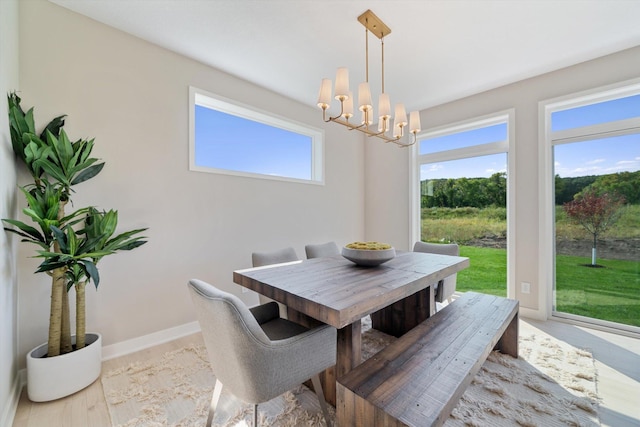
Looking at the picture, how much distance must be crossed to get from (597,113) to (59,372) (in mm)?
5100

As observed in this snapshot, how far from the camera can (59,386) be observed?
160 centimetres

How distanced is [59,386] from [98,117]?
1.95 meters

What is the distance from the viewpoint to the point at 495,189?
10.8 feet

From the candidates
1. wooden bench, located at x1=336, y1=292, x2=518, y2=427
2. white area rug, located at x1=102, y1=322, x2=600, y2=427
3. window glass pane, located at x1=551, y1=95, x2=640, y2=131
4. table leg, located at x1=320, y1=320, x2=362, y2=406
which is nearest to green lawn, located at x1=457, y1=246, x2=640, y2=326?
white area rug, located at x1=102, y1=322, x2=600, y2=427

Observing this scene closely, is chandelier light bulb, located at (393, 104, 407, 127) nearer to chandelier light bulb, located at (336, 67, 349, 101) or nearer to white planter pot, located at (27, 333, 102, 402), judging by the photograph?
chandelier light bulb, located at (336, 67, 349, 101)

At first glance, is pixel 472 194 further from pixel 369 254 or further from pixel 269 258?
pixel 269 258

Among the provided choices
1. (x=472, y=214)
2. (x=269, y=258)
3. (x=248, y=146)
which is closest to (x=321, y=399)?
(x=269, y=258)

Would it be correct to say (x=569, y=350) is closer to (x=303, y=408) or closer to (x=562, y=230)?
(x=562, y=230)

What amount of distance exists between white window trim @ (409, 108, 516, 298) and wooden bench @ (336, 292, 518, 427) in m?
1.69

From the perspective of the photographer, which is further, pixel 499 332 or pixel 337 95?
pixel 337 95

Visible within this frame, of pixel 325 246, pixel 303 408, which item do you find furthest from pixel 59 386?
pixel 325 246

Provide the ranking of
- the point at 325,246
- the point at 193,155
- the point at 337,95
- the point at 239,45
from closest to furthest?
1. the point at 337,95
2. the point at 239,45
3. the point at 193,155
4. the point at 325,246

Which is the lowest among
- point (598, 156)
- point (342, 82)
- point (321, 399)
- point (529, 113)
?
point (321, 399)

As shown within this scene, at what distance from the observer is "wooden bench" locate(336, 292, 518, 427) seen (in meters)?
0.98
